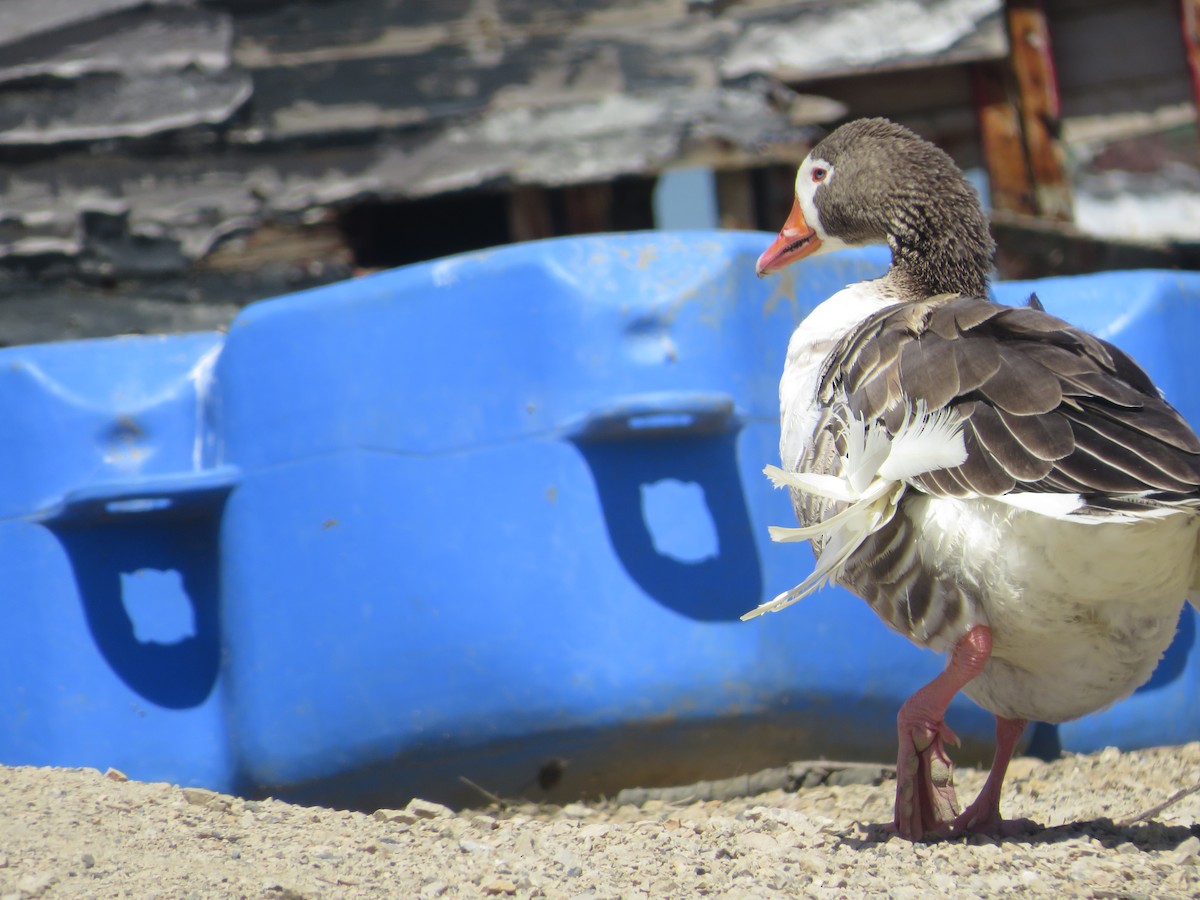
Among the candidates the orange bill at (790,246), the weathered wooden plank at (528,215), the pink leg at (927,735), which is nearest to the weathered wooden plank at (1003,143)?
the weathered wooden plank at (528,215)

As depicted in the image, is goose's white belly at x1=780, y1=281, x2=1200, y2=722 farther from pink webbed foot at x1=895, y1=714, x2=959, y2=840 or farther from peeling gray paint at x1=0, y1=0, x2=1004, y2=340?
peeling gray paint at x1=0, y1=0, x2=1004, y2=340

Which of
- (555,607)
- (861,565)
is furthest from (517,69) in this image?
(861,565)

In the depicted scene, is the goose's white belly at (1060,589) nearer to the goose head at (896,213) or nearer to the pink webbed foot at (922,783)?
the pink webbed foot at (922,783)

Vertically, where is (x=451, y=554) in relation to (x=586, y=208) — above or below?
below

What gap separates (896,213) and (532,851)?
2064 millimetres

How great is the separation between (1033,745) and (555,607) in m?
1.74

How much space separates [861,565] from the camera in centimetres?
352

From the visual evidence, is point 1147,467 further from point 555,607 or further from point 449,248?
point 449,248

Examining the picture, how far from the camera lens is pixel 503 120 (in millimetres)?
8109

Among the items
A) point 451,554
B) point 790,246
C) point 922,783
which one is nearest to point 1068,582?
point 922,783

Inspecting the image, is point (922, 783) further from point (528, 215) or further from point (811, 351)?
point (528, 215)

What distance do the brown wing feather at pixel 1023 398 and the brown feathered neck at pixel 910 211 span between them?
1.88 feet

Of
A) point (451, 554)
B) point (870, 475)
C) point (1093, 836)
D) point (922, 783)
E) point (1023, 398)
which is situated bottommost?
point (1093, 836)

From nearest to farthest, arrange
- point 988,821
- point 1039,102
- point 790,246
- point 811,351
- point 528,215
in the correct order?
1. point 988,821
2. point 811,351
3. point 790,246
4. point 528,215
5. point 1039,102
